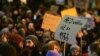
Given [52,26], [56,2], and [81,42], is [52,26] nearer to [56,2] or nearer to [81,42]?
[81,42]

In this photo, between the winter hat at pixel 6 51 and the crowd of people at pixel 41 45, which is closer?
the winter hat at pixel 6 51

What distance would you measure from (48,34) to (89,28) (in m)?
3.29

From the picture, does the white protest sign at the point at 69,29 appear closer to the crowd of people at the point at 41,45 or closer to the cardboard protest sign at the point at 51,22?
the crowd of people at the point at 41,45

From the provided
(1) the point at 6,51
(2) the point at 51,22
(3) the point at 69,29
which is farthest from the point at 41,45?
Result: (1) the point at 6,51

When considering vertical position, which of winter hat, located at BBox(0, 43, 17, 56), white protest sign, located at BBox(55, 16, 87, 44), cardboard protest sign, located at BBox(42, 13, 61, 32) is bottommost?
cardboard protest sign, located at BBox(42, 13, 61, 32)

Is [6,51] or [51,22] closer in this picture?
A: [6,51]

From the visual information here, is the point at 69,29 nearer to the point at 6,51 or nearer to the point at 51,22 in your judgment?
the point at 51,22

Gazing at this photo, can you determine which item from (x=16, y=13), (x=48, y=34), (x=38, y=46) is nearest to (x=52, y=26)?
(x=48, y=34)

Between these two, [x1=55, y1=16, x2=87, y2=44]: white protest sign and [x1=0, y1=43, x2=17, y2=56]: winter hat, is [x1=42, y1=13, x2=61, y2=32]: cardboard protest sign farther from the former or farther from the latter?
[x1=0, y1=43, x2=17, y2=56]: winter hat

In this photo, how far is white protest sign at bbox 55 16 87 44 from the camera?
8992mm

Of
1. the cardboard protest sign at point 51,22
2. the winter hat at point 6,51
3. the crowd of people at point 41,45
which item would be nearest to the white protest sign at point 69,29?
the crowd of people at point 41,45

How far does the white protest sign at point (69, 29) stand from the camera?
8.99m

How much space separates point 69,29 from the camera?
9125 millimetres

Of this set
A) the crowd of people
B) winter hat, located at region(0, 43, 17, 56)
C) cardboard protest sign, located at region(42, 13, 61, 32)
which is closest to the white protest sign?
the crowd of people
